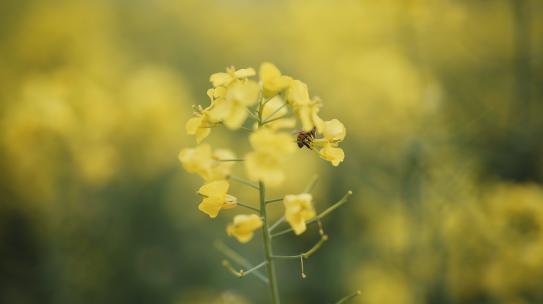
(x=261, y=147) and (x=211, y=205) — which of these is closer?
(x=261, y=147)

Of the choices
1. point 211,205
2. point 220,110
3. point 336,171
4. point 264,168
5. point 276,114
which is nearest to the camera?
point 264,168

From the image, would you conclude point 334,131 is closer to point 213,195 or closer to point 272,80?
point 272,80

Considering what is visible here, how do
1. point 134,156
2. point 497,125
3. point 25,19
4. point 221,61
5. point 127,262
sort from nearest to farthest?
point 497,125
point 127,262
point 134,156
point 25,19
point 221,61

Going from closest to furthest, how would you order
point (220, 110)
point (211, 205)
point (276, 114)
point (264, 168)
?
1. point (264, 168)
2. point (220, 110)
3. point (211, 205)
4. point (276, 114)

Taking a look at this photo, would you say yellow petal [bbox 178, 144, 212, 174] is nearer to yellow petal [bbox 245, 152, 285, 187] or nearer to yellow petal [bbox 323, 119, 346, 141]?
yellow petal [bbox 245, 152, 285, 187]

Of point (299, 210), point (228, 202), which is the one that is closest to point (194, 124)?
point (228, 202)

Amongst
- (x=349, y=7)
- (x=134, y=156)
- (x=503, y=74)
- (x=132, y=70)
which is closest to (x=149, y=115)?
(x=134, y=156)

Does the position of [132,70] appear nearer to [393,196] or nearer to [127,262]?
[127,262]

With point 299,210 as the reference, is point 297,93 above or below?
above
